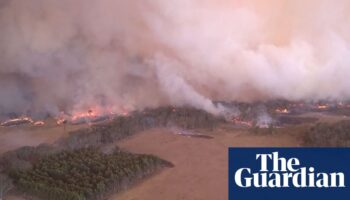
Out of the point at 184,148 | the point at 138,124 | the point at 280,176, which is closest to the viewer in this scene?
the point at 280,176

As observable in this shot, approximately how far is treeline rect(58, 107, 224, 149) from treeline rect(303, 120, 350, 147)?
2.52 m

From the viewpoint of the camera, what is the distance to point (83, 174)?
33.1 feet

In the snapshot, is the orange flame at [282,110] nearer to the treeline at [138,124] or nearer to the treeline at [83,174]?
the treeline at [138,124]

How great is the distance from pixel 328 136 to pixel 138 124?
4669mm

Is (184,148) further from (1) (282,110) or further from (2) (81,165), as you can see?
(1) (282,110)

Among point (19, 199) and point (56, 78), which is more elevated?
point (56, 78)

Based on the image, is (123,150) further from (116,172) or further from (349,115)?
(349,115)

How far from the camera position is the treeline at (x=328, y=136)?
11.3 meters

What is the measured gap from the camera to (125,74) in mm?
16000

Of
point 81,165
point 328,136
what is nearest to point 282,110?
point 328,136

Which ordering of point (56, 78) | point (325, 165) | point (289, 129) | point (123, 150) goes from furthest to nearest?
point (56, 78) → point (289, 129) → point (123, 150) → point (325, 165)

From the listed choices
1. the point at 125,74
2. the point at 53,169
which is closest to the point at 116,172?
the point at 53,169

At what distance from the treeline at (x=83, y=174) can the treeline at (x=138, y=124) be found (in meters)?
0.89

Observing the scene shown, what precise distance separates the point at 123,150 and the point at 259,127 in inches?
135
